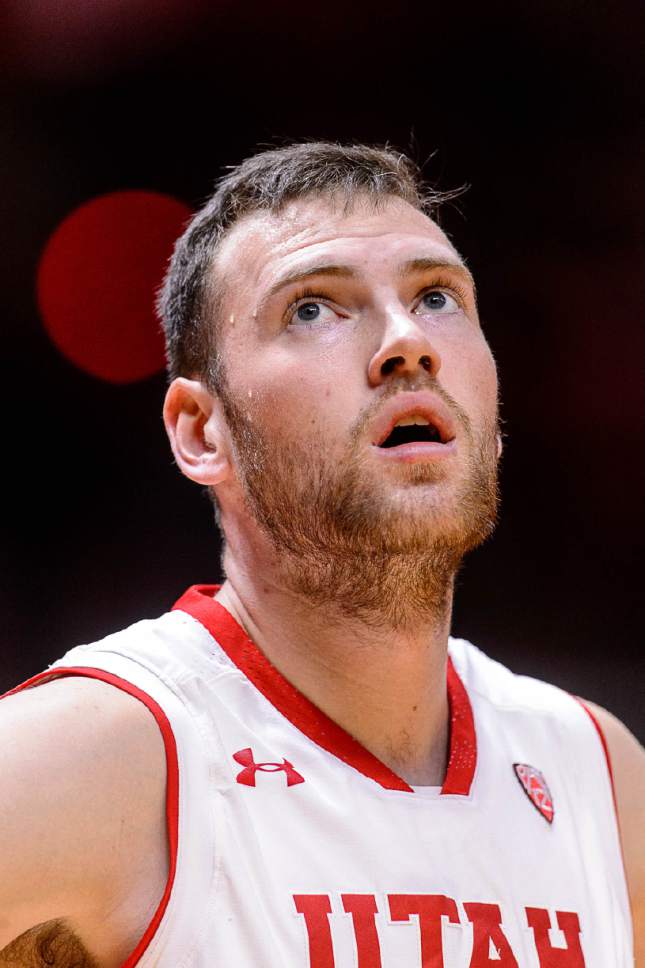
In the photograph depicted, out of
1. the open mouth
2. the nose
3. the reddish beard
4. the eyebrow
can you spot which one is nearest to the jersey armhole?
the reddish beard

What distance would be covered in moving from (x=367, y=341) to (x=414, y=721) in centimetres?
64

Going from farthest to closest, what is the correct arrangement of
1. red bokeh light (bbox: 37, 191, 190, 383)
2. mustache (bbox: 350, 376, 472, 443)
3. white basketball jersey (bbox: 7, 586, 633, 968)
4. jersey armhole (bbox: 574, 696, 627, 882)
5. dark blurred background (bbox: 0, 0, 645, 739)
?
red bokeh light (bbox: 37, 191, 190, 383)
dark blurred background (bbox: 0, 0, 645, 739)
jersey armhole (bbox: 574, 696, 627, 882)
mustache (bbox: 350, 376, 472, 443)
white basketball jersey (bbox: 7, 586, 633, 968)

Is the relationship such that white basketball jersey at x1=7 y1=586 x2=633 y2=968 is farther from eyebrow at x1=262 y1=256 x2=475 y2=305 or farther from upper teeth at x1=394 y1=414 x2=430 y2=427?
eyebrow at x1=262 y1=256 x2=475 y2=305

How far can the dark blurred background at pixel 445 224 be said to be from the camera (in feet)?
12.8

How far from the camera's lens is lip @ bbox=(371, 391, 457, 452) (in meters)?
1.64

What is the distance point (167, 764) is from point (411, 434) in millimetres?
653

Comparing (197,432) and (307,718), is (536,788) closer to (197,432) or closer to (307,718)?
(307,718)

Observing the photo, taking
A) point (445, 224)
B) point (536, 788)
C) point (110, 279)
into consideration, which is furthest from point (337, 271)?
point (445, 224)

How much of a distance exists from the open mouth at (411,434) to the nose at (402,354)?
0.08 m

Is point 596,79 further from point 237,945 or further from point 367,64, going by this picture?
point 237,945

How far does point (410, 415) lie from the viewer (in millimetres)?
1668

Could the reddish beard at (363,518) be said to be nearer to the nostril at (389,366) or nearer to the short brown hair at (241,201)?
the nostril at (389,366)

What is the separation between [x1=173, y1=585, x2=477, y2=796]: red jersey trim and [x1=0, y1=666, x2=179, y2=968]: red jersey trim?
0.25 m

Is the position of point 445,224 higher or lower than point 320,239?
higher
